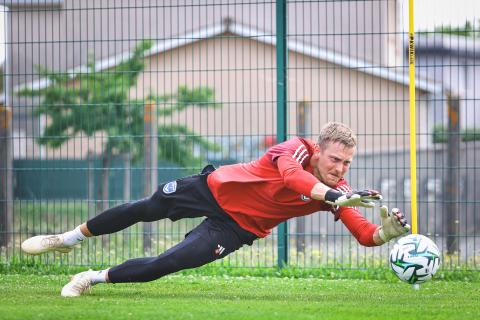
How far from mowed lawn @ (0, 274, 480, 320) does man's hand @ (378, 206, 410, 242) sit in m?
0.55

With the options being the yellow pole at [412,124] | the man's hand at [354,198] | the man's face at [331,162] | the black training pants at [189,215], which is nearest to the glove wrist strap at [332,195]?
the man's hand at [354,198]

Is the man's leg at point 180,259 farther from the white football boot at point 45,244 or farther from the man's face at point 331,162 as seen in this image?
the man's face at point 331,162

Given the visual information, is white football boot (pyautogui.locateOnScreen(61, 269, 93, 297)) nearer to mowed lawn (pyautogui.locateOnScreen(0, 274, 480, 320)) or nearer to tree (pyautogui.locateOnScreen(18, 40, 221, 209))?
mowed lawn (pyautogui.locateOnScreen(0, 274, 480, 320))

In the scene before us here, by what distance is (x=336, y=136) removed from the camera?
7168 millimetres

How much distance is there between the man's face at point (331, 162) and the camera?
718 cm

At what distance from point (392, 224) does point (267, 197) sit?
103 centimetres

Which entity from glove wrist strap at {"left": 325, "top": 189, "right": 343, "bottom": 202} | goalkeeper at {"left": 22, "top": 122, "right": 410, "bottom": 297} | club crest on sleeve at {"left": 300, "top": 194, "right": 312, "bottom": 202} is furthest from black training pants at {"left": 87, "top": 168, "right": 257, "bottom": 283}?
glove wrist strap at {"left": 325, "top": 189, "right": 343, "bottom": 202}

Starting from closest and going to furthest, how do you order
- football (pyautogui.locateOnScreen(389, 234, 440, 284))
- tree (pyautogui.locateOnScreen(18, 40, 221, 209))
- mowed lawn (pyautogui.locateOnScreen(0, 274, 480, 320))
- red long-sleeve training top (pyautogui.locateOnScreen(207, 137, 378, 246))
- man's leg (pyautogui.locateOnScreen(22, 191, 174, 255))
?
mowed lawn (pyautogui.locateOnScreen(0, 274, 480, 320))
football (pyautogui.locateOnScreen(389, 234, 440, 284))
red long-sleeve training top (pyautogui.locateOnScreen(207, 137, 378, 246))
man's leg (pyautogui.locateOnScreen(22, 191, 174, 255))
tree (pyautogui.locateOnScreen(18, 40, 221, 209))

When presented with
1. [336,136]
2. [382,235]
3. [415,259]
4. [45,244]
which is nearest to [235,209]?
[336,136]

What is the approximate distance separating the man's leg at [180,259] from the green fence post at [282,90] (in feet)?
9.51

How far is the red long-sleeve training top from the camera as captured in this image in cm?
750

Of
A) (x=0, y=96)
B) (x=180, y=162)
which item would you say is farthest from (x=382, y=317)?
(x=0, y=96)

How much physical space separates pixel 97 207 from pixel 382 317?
5.51 meters

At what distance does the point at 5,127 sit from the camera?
459 inches
